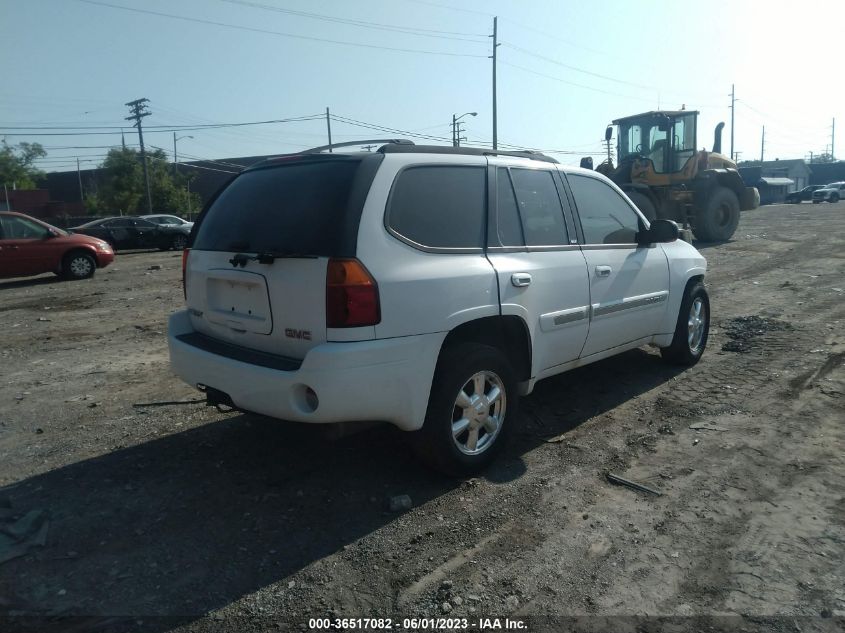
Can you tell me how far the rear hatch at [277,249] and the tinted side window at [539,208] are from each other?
4.11 ft

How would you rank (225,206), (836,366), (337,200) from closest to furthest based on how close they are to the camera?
(337,200)
(225,206)
(836,366)

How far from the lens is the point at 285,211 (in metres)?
3.88

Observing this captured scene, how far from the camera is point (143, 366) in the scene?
275 inches

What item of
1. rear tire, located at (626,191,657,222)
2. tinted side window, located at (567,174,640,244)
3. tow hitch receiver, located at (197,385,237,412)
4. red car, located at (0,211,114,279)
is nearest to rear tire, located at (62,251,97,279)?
red car, located at (0,211,114,279)

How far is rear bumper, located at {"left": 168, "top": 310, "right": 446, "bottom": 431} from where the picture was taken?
11.1ft

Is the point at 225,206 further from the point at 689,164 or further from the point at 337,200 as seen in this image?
the point at 689,164

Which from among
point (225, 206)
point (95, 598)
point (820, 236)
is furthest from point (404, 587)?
point (820, 236)

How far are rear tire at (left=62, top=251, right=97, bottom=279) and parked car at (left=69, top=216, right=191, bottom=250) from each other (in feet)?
31.1

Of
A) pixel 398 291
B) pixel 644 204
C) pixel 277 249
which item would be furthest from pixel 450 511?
pixel 644 204

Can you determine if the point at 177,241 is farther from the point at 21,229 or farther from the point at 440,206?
the point at 440,206

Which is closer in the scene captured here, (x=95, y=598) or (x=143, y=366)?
(x=95, y=598)

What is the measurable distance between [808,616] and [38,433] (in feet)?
16.6

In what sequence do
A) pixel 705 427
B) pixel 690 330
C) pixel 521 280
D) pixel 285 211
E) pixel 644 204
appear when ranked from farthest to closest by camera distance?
1. pixel 644 204
2. pixel 690 330
3. pixel 705 427
4. pixel 521 280
5. pixel 285 211

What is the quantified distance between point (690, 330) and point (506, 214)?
295 cm
